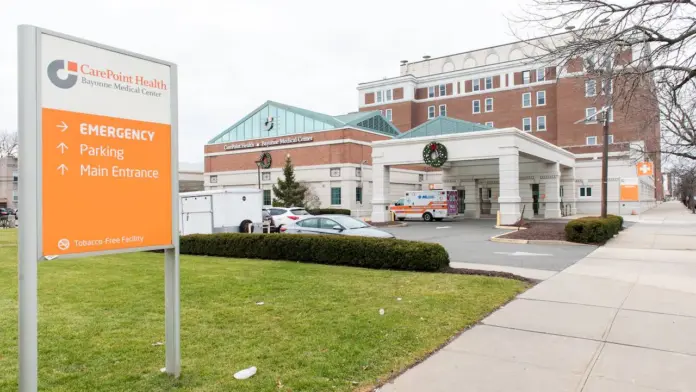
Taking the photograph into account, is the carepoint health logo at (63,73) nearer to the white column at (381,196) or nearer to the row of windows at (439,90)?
the white column at (381,196)

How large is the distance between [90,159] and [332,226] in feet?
39.6

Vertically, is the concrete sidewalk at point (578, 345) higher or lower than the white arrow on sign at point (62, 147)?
lower

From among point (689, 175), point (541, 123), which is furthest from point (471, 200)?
point (689, 175)

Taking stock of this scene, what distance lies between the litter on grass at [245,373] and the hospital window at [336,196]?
42.6 meters

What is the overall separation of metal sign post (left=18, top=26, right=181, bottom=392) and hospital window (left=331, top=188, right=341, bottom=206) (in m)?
42.8

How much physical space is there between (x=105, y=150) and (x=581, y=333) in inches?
221

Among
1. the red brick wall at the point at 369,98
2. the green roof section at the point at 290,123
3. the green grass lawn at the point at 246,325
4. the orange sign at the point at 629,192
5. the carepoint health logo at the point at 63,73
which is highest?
the red brick wall at the point at 369,98

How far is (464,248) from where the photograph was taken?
54.6 feet

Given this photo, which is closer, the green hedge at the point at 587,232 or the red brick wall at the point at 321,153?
the green hedge at the point at 587,232

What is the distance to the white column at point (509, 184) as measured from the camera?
95.7 feet

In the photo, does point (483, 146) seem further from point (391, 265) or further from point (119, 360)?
point (119, 360)

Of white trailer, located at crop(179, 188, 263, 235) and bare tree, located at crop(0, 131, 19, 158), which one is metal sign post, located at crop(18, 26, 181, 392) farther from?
bare tree, located at crop(0, 131, 19, 158)

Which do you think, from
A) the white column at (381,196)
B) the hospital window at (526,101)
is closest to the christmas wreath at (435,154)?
the white column at (381,196)

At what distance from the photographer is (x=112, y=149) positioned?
3.80m
